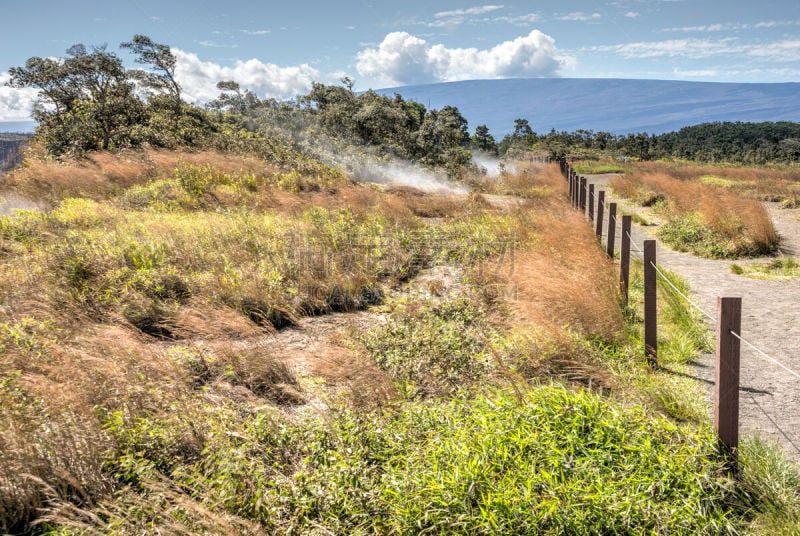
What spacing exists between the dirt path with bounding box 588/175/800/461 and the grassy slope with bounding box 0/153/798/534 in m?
0.53

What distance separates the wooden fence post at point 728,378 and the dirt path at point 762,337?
2.08 feet

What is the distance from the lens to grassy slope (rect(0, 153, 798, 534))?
265cm

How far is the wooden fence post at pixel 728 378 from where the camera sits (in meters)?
2.76

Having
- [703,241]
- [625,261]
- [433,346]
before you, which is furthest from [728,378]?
[703,241]

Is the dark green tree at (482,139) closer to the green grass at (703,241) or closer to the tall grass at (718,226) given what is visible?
the tall grass at (718,226)

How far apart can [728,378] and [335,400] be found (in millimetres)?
2791

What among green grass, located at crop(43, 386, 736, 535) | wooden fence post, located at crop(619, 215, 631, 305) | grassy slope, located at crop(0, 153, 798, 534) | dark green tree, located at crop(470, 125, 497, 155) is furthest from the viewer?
dark green tree, located at crop(470, 125, 497, 155)

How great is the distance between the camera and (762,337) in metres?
5.11

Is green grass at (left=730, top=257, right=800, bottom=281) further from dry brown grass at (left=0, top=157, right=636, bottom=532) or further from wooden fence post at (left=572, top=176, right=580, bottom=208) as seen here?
wooden fence post at (left=572, top=176, right=580, bottom=208)

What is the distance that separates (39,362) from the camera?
3902 mm

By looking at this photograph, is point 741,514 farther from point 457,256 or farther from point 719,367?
point 457,256

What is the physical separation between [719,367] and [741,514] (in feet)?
2.69

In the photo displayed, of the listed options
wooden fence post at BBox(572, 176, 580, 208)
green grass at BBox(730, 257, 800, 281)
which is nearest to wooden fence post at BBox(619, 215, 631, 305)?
green grass at BBox(730, 257, 800, 281)

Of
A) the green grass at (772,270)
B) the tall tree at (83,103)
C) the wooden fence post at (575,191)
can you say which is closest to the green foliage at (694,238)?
the green grass at (772,270)
